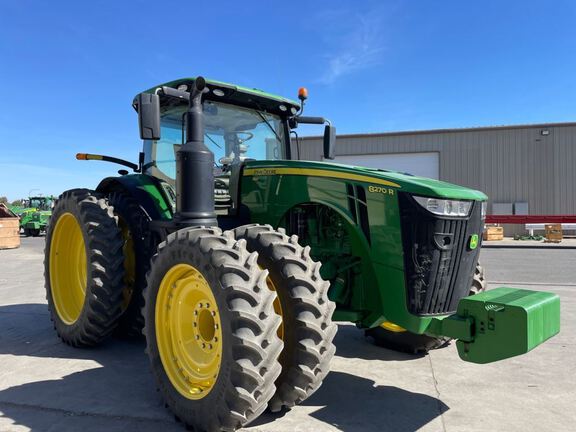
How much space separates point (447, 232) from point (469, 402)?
1.23 m

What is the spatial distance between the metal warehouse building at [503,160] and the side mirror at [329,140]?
18.5 metres

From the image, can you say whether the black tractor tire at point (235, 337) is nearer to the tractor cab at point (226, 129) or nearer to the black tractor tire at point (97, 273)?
the tractor cab at point (226, 129)

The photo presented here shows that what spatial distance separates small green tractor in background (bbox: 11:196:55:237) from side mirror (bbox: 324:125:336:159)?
22943 millimetres

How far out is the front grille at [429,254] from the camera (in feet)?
10.1

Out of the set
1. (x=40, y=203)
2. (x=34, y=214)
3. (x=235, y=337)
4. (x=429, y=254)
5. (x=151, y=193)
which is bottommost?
(x=235, y=337)

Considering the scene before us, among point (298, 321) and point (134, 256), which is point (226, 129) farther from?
point (298, 321)

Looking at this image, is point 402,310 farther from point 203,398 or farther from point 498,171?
point 498,171

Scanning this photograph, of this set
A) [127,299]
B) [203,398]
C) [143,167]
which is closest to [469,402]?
[203,398]

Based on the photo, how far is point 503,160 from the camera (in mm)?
24094

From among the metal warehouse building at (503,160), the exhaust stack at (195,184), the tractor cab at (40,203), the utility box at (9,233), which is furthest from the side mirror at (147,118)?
the tractor cab at (40,203)

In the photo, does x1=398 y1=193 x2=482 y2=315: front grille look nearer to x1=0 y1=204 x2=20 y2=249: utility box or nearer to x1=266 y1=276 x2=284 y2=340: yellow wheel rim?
x1=266 y1=276 x2=284 y2=340: yellow wheel rim

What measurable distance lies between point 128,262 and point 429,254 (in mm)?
2957

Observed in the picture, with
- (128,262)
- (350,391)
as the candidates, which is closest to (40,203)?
(128,262)

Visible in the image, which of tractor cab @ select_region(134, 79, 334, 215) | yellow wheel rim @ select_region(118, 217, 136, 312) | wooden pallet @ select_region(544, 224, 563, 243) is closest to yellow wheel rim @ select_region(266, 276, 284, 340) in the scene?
tractor cab @ select_region(134, 79, 334, 215)
